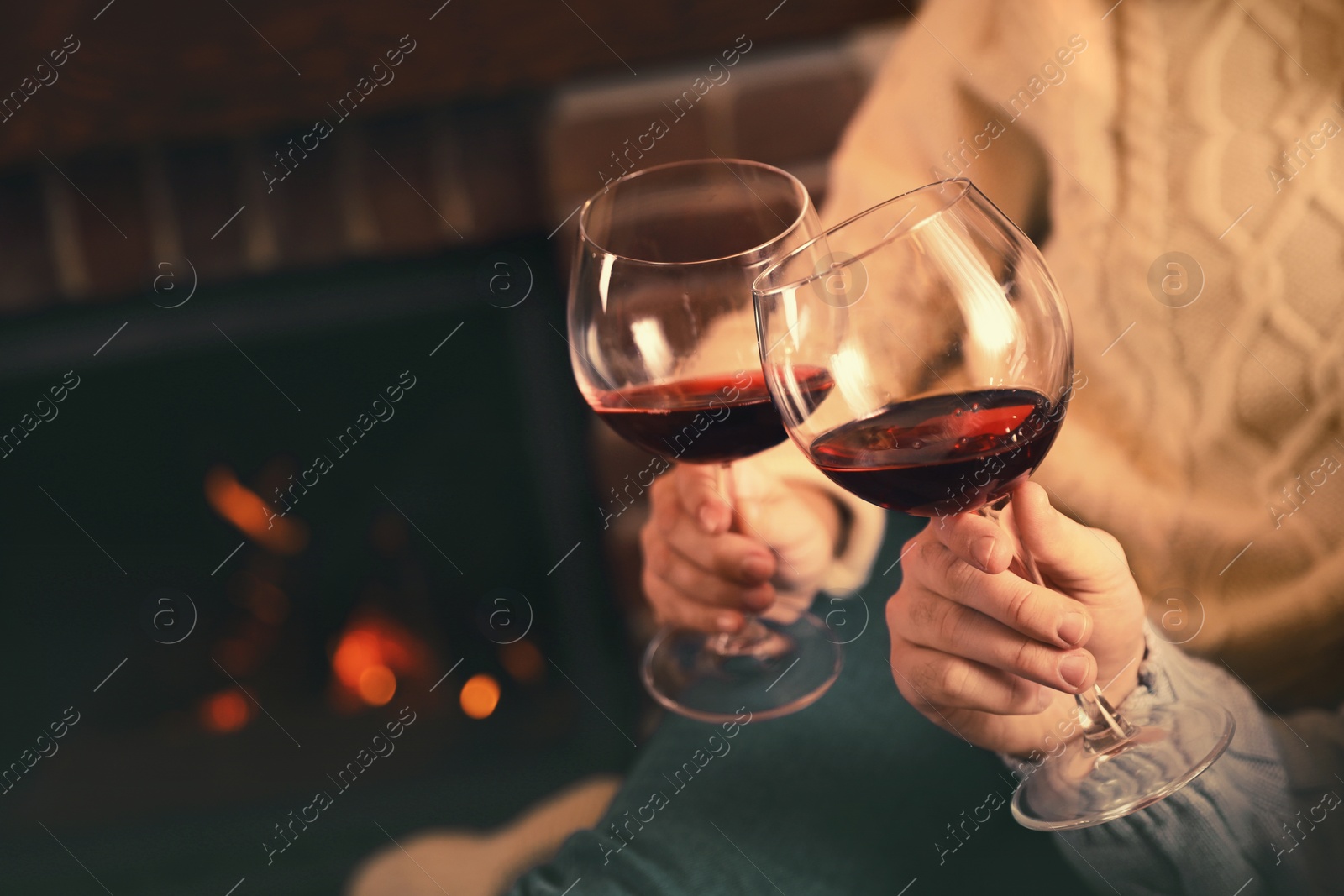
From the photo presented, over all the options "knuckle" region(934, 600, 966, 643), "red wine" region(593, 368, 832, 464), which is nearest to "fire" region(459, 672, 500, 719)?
"red wine" region(593, 368, 832, 464)

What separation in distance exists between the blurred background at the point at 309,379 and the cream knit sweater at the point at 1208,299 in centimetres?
64

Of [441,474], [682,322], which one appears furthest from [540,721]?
[682,322]

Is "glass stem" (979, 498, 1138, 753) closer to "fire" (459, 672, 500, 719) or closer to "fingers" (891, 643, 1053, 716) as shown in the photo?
"fingers" (891, 643, 1053, 716)

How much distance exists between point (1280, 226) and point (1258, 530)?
186 mm

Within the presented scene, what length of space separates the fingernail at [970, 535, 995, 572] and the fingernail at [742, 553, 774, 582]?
0.21m

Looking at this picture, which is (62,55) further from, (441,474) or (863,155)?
(863,155)

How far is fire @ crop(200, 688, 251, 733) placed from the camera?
1.59 m

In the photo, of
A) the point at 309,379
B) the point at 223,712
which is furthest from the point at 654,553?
the point at 223,712

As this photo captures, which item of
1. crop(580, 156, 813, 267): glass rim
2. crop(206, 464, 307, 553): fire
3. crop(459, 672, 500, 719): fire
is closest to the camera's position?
crop(580, 156, 813, 267): glass rim

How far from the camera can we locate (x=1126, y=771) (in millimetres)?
440

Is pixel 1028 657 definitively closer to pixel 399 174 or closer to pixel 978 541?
pixel 978 541

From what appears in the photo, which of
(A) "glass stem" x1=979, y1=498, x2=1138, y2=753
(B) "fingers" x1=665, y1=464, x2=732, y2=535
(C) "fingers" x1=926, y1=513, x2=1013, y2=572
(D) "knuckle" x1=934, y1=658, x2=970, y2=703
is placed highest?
(C) "fingers" x1=926, y1=513, x2=1013, y2=572

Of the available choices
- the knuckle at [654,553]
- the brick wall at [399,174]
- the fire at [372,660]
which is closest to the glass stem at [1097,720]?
the knuckle at [654,553]

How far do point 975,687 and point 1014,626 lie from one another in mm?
45
